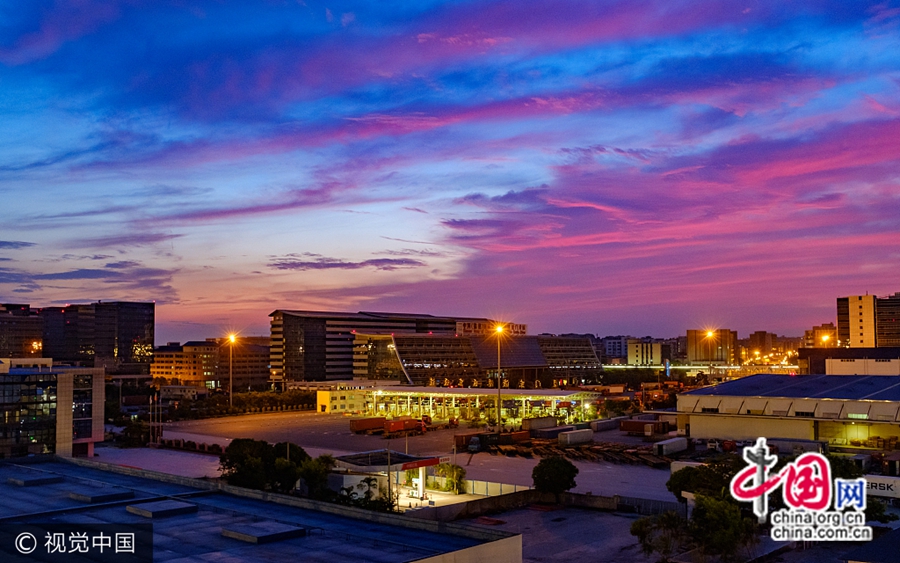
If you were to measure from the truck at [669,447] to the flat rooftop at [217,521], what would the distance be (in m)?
35.3

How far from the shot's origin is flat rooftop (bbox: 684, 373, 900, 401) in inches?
2441

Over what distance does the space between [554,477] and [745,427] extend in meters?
29.8

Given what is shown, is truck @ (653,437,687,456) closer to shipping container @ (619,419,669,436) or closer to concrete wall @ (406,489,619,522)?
shipping container @ (619,419,669,436)

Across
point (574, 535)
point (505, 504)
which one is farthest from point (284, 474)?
point (574, 535)

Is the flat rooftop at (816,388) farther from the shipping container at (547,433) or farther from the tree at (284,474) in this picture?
the tree at (284,474)

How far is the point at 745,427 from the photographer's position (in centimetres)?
6500

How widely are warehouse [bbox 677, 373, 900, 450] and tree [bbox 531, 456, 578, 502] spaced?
28385 millimetres

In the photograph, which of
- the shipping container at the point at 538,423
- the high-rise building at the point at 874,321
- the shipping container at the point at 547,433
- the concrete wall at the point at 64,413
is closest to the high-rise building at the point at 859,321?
the high-rise building at the point at 874,321

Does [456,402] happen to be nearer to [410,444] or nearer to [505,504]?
[410,444]

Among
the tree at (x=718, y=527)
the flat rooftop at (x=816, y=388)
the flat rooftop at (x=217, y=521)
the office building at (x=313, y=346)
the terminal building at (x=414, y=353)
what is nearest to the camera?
the flat rooftop at (x=217, y=521)

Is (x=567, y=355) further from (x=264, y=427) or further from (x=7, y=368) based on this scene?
(x=7, y=368)

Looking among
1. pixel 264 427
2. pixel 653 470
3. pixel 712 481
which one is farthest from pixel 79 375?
pixel 712 481

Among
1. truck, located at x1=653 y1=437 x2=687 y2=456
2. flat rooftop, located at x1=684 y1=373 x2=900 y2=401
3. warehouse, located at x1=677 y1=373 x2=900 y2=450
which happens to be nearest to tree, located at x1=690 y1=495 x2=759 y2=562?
truck, located at x1=653 y1=437 x2=687 y2=456

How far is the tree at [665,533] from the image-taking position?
29.0 m
